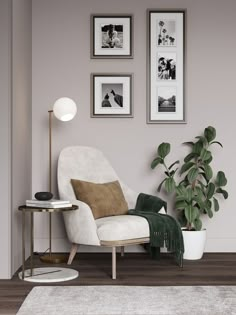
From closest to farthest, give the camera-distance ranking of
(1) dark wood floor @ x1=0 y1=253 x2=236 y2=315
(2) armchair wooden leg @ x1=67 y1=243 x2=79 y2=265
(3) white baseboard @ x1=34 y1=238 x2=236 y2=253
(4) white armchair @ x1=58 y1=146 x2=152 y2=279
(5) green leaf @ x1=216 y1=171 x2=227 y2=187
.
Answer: (1) dark wood floor @ x1=0 y1=253 x2=236 y2=315, (4) white armchair @ x1=58 y1=146 x2=152 y2=279, (2) armchair wooden leg @ x1=67 y1=243 x2=79 y2=265, (5) green leaf @ x1=216 y1=171 x2=227 y2=187, (3) white baseboard @ x1=34 y1=238 x2=236 y2=253

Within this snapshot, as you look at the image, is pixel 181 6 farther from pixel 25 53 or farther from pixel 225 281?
pixel 225 281

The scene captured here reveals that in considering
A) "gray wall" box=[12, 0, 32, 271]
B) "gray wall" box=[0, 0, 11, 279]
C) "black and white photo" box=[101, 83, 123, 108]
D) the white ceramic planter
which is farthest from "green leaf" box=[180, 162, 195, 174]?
"gray wall" box=[0, 0, 11, 279]

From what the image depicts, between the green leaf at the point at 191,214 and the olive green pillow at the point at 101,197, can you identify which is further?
the green leaf at the point at 191,214

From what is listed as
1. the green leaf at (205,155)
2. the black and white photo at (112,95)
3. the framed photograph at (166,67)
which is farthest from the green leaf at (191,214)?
the black and white photo at (112,95)

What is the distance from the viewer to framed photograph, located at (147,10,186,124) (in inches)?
201

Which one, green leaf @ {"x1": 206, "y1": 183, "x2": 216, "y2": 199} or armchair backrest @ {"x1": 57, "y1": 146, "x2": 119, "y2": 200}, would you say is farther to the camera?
green leaf @ {"x1": 206, "y1": 183, "x2": 216, "y2": 199}

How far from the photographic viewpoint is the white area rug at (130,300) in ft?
9.96

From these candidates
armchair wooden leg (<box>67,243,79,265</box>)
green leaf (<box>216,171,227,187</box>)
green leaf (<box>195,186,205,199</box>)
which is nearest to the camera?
armchair wooden leg (<box>67,243,79,265</box>)

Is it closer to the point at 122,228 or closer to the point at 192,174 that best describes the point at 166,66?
the point at 192,174

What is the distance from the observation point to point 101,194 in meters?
4.51

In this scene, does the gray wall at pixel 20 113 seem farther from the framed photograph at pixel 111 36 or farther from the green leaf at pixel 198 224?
the green leaf at pixel 198 224

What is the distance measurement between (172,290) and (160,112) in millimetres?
2056

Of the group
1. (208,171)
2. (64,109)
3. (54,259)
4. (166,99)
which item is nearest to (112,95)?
(166,99)

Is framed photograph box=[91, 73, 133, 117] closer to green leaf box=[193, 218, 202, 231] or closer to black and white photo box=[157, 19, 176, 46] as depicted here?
black and white photo box=[157, 19, 176, 46]
